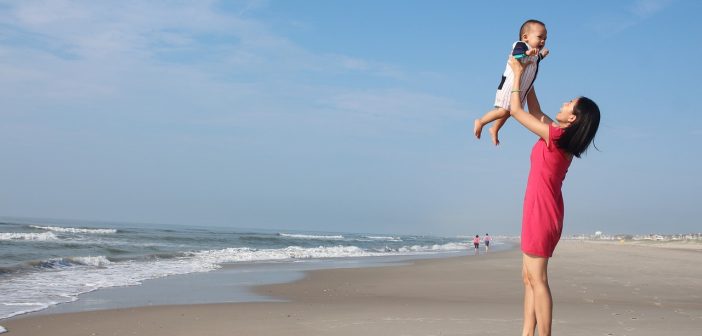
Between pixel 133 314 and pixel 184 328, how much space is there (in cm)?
137

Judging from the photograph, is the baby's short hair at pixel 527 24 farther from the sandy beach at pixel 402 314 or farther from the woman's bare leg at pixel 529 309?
the sandy beach at pixel 402 314

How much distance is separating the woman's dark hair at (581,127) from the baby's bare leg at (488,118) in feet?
0.99

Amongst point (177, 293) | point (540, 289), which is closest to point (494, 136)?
point (540, 289)

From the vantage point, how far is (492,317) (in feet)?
22.6

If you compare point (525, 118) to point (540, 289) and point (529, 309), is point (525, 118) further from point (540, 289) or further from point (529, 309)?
point (529, 309)

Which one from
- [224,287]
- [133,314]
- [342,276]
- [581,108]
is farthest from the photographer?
[342,276]

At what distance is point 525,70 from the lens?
3080 mm

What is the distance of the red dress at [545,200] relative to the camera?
3.12 meters

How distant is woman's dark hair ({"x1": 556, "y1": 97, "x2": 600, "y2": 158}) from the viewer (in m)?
3.07

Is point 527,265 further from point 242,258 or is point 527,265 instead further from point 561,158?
point 242,258

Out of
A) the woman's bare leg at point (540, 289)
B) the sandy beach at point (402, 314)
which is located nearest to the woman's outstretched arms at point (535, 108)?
the woman's bare leg at point (540, 289)

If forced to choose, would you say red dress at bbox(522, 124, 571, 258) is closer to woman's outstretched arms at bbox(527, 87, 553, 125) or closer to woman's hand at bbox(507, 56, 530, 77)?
woman's outstretched arms at bbox(527, 87, 553, 125)

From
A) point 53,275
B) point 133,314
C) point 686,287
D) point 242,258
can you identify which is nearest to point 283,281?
point 53,275

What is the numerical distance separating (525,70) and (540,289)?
3.58 feet
